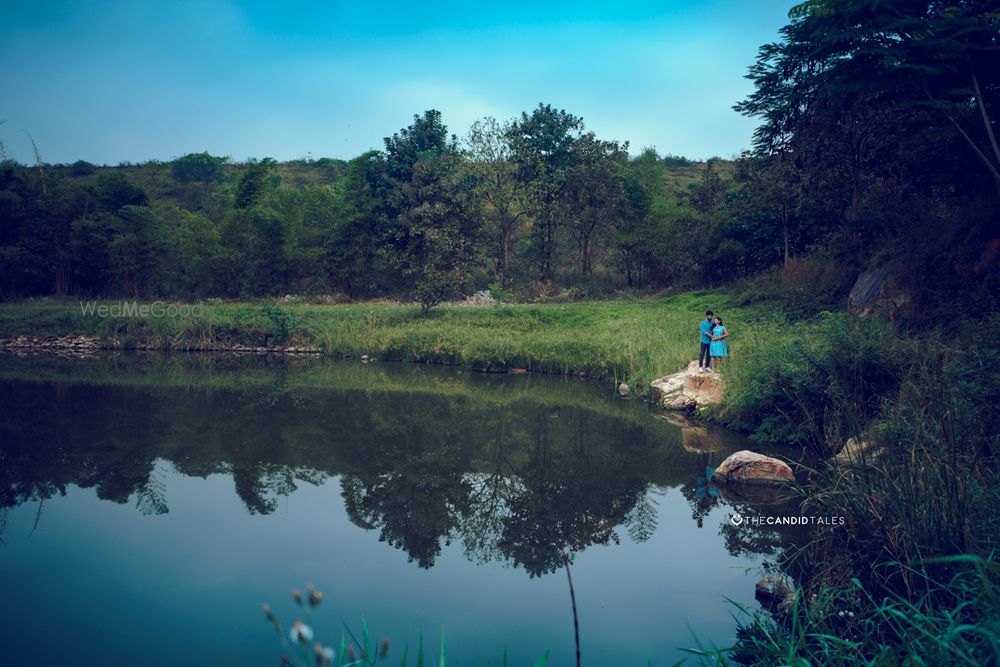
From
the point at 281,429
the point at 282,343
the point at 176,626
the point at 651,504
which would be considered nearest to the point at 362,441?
the point at 281,429

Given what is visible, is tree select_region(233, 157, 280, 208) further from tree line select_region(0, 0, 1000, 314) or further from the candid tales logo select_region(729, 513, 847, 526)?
the candid tales logo select_region(729, 513, 847, 526)

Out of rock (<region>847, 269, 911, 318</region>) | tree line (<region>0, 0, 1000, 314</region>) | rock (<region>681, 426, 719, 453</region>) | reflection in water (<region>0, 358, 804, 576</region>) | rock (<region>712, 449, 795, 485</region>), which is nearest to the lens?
reflection in water (<region>0, 358, 804, 576</region>)

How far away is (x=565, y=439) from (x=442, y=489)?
3.66 meters

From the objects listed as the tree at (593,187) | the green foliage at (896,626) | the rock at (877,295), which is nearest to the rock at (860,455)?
the green foliage at (896,626)

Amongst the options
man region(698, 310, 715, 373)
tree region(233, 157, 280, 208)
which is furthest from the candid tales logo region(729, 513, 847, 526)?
tree region(233, 157, 280, 208)

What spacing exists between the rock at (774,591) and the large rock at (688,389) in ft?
26.5

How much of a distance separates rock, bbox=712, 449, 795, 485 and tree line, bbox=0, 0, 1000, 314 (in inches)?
379

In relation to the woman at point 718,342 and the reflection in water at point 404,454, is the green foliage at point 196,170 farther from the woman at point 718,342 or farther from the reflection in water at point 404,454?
the woman at point 718,342

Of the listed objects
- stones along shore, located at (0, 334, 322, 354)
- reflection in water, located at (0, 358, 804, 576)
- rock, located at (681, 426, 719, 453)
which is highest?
stones along shore, located at (0, 334, 322, 354)

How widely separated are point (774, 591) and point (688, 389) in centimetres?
→ 942

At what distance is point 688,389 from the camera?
1467cm

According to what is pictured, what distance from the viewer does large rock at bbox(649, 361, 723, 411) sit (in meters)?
14.0

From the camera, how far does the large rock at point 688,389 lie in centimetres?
1399

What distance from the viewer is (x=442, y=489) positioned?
8930 mm
